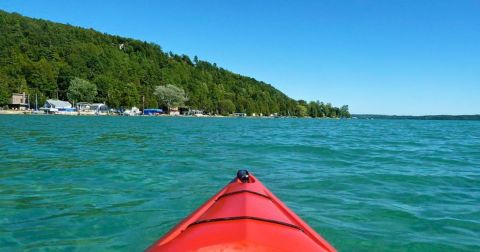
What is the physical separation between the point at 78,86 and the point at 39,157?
135 m

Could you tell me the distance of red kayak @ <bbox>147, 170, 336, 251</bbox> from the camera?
3189mm

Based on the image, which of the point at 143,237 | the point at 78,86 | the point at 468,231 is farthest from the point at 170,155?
the point at 78,86

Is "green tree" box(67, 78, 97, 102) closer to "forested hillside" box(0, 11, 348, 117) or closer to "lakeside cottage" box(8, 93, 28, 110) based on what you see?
"forested hillside" box(0, 11, 348, 117)

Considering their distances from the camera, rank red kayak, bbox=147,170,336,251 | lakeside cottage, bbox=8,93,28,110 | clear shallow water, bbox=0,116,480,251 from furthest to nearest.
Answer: lakeside cottage, bbox=8,93,28,110 < clear shallow water, bbox=0,116,480,251 < red kayak, bbox=147,170,336,251

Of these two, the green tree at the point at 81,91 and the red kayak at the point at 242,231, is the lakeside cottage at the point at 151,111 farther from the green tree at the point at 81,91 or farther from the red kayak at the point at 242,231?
the red kayak at the point at 242,231

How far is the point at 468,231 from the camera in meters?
7.66

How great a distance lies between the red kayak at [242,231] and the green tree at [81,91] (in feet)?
483

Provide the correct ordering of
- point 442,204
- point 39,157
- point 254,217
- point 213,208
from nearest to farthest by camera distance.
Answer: point 254,217 → point 213,208 → point 442,204 → point 39,157

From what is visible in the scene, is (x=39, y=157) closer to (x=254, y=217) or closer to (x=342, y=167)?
(x=342, y=167)

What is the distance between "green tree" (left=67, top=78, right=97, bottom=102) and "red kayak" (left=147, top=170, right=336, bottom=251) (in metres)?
147

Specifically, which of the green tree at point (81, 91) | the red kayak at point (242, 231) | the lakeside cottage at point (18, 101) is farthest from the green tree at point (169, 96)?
the red kayak at point (242, 231)

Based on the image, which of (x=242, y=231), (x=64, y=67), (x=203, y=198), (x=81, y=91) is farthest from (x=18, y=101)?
(x=242, y=231)

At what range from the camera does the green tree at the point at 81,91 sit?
5497 inches

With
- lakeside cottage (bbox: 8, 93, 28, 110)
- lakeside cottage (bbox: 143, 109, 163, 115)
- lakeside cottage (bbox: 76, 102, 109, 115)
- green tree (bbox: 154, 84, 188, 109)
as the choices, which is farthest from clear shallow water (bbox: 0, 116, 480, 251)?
green tree (bbox: 154, 84, 188, 109)
